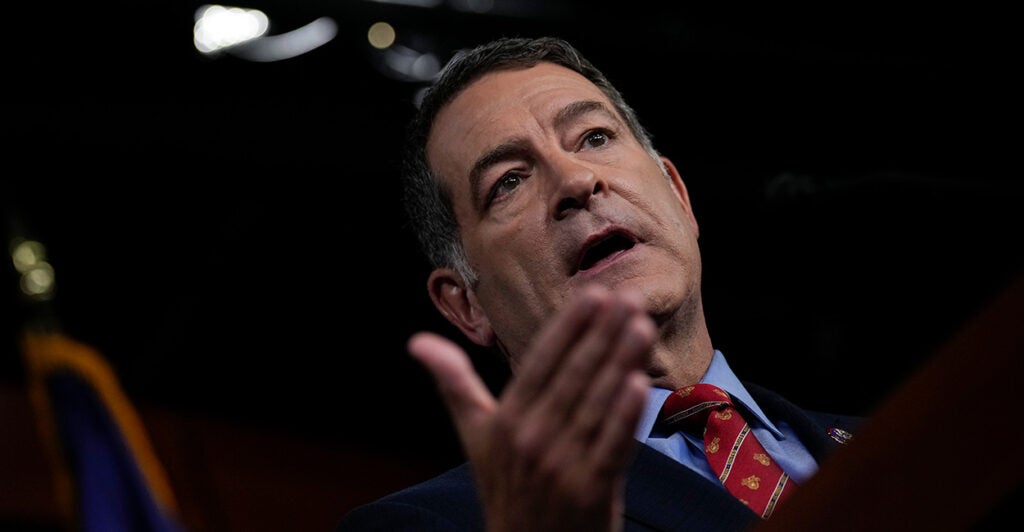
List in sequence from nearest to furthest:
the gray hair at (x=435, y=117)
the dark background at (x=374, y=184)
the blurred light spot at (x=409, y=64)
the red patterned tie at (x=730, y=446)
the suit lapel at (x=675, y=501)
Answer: the suit lapel at (x=675, y=501)
the red patterned tie at (x=730, y=446)
the gray hair at (x=435, y=117)
the dark background at (x=374, y=184)
the blurred light spot at (x=409, y=64)

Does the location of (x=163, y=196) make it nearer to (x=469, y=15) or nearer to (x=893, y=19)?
(x=469, y=15)

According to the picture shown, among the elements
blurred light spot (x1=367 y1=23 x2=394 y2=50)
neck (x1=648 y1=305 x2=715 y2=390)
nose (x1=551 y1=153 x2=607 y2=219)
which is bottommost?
neck (x1=648 y1=305 x2=715 y2=390)

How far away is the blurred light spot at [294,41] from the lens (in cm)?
278

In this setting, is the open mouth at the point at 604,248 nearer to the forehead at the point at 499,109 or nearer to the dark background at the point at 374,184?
the forehead at the point at 499,109

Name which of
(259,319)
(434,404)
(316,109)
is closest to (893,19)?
(316,109)

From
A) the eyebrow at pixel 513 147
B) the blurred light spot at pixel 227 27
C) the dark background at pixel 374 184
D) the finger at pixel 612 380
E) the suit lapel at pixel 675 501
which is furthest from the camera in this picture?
the blurred light spot at pixel 227 27

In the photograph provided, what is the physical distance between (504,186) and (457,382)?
80 centimetres

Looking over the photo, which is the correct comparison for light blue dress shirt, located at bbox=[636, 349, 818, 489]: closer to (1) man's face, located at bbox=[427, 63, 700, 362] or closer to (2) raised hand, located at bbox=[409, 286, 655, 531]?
(1) man's face, located at bbox=[427, 63, 700, 362]

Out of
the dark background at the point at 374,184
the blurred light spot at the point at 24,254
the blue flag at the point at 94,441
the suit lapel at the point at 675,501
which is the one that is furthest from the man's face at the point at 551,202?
the blurred light spot at the point at 24,254

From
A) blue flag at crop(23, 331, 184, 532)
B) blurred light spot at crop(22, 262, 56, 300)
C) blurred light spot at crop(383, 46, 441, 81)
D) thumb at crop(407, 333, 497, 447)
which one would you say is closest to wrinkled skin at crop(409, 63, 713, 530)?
thumb at crop(407, 333, 497, 447)

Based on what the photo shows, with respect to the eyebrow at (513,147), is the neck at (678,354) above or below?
below

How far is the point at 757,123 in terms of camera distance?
2.97m

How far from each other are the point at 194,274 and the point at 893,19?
221cm

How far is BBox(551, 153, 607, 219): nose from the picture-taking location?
53.6 inches
